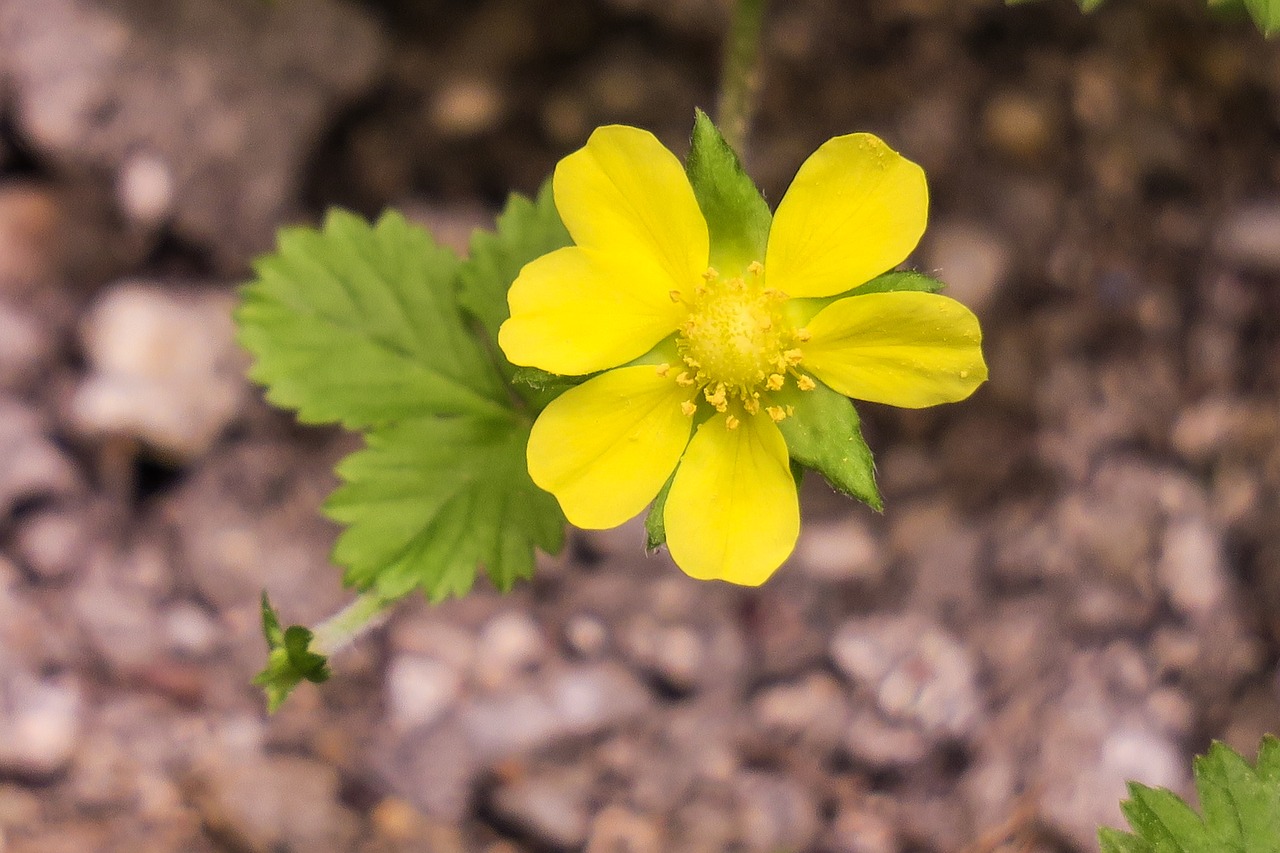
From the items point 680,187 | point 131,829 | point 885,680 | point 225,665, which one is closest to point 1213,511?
point 885,680

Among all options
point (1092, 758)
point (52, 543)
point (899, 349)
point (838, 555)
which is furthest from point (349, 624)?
point (1092, 758)

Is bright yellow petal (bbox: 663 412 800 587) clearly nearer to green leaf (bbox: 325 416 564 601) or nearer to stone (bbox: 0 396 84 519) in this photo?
green leaf (bbox: 325 416 564 601)

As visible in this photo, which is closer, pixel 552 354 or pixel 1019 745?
pixel 552 354

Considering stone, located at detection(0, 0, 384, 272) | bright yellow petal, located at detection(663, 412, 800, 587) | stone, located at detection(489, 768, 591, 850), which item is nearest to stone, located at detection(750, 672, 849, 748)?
stone, located at detection(489, 768, 591, 850)

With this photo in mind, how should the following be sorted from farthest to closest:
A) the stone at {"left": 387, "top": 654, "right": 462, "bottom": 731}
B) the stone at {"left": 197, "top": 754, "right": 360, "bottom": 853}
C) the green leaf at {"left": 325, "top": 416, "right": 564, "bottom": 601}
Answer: the stone at {"left": 387, "top": 654, "right": 462, "bottom": 731}
the stone at {"left": 197, "top": 754, "right": 360, "bottom": 853}
the green leaf at {"left": 325, "top": 416, "right": 564, "bottom": 601}

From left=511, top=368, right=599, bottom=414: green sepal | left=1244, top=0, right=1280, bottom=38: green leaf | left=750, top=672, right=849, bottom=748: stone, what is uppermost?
left=1244, top=0, right=1280, bottom=38: green leaf

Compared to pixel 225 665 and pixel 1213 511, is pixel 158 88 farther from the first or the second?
pixel 1213 511

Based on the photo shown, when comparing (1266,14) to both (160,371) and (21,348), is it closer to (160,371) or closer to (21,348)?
(160,371)
